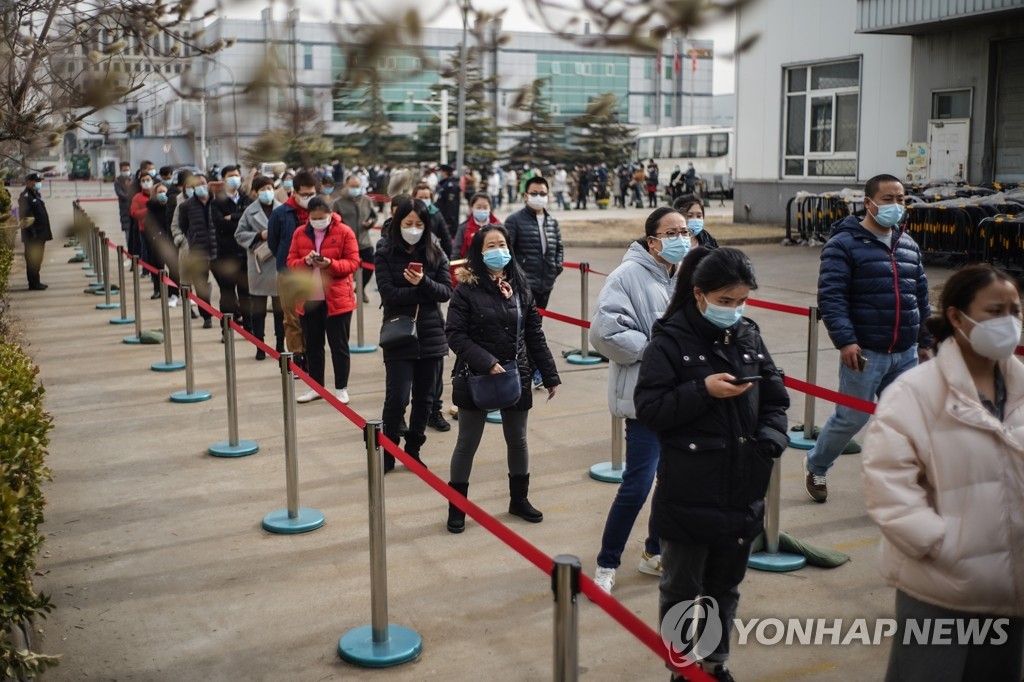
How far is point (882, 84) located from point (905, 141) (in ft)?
5.04

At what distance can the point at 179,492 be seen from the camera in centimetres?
717

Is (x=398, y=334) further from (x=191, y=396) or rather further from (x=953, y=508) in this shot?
(x=953, y=508)

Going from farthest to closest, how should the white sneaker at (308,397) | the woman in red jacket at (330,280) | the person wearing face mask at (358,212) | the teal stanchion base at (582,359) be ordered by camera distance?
the teal stanchion base at (582,359), the white sneaker at (308,397), the woman in red jacket at (330,280), the person wearing face mask at (358,212)

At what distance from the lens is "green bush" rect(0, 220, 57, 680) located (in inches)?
150

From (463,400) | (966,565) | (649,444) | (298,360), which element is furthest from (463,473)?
(298,360)

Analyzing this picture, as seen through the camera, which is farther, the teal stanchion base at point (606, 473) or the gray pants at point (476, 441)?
the teal stanchion base at point (606, 473)

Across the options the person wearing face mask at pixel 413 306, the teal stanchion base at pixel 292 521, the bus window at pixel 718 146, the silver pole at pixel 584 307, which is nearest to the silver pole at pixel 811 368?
the person wearing face mask at pixel 413 306

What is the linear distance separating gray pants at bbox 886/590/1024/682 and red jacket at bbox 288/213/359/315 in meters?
5.82

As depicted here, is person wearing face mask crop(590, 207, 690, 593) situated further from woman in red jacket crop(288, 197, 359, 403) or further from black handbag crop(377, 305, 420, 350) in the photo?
woman in red jacket crop(288, 197, 359, 403)

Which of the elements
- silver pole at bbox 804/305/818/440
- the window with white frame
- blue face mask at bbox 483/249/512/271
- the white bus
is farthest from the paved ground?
the white bus

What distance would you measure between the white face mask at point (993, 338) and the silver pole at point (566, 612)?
1509mm

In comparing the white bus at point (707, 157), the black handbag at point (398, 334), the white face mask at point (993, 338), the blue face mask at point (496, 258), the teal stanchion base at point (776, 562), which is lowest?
the teal stanchion base at point (776, 562)

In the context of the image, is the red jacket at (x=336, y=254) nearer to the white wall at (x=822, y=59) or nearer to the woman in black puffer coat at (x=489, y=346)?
the woman in black puffer coat at (x=489, y=346)

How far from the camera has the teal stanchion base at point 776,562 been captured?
5570 mm
